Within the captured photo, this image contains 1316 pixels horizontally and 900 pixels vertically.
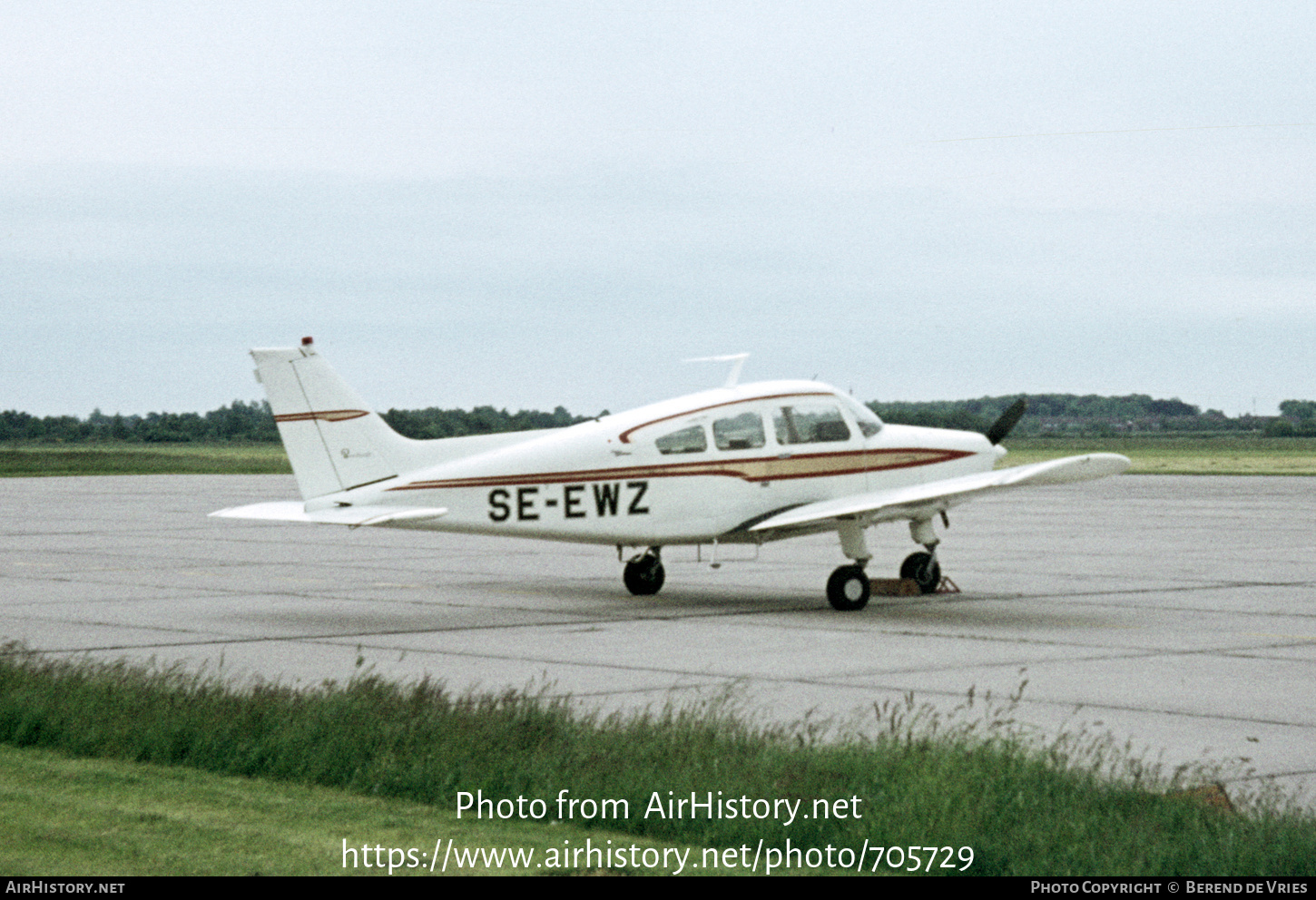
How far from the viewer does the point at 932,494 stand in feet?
59.7

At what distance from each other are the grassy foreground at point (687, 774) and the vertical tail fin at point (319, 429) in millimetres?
6767

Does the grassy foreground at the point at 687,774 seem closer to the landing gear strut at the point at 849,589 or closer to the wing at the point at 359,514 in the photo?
the wing at the point at 359,514

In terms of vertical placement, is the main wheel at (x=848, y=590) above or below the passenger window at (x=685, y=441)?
below

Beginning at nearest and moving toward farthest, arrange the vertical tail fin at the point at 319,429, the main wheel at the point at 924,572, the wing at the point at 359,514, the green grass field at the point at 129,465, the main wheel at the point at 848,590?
the wing at the point at 359,514 → the vertical tail fin at the point at 319,429 → the main wheel at the point at 848,590 → the main wheel at the point at 924,572 → the green grass field at the point at 129,465

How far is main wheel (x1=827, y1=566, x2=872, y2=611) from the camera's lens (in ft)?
60.9

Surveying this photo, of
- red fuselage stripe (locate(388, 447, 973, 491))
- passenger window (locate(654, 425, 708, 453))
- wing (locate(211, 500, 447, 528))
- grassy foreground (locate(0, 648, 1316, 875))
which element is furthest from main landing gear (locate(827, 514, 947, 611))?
grassy foreground (locate(0, 648, 1316, 875))

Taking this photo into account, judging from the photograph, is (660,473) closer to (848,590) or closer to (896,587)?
(848,590)

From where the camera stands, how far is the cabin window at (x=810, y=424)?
19.2 metres

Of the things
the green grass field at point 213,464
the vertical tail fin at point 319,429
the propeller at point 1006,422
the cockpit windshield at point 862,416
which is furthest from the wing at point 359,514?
the green grass field at point 213,464

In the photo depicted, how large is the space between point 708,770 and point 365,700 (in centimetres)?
263

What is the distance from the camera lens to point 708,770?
839 cm

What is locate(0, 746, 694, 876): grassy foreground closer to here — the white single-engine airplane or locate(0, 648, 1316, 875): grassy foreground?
locate(0, 648, 1316, 875): grassy foreground

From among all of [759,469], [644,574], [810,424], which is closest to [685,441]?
[759,469]

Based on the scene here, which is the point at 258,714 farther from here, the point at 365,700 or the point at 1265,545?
the point at 1265,545
